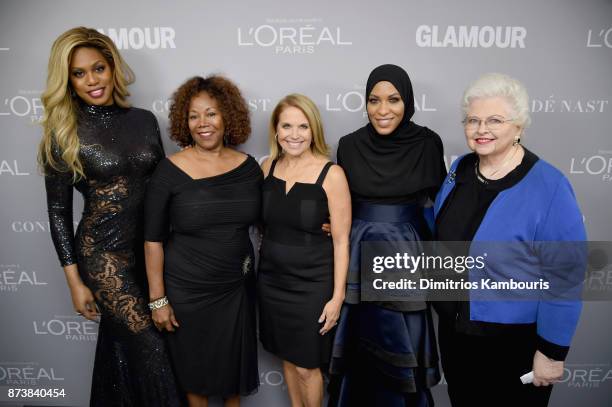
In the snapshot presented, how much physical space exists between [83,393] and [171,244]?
5.18ft

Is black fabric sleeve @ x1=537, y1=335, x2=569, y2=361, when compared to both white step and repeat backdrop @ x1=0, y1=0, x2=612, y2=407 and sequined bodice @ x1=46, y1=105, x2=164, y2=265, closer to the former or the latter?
white step and repeat backdrop @ x1=0, y1=0, x2=612, y2=407

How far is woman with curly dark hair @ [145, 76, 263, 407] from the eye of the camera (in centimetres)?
185

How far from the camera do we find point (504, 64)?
2.21 metres

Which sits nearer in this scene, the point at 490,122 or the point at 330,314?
the point at 490,122

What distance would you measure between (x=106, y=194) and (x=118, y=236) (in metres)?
0.20

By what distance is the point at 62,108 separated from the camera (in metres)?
1.81

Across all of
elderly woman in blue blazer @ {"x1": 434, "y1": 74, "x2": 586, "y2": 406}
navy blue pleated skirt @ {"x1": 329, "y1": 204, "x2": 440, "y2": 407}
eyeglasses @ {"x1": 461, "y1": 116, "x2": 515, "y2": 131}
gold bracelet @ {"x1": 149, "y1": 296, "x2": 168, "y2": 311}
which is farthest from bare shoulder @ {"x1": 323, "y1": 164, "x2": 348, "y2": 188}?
gold bracelet @ {"x1": 149, "y1": 296, "x2": 168, "y2": 311}

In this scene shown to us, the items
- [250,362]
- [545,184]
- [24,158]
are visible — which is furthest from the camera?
[24,158]

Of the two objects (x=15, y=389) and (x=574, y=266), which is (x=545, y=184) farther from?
(x=15, y=389)

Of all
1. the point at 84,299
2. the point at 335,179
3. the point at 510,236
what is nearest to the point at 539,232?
the point at 510,236

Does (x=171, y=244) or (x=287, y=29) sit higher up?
(x=287, y=29)

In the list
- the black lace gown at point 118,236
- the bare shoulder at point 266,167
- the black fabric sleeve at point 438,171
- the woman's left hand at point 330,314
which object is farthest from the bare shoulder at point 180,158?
the black fabric sleeve at point 438,171

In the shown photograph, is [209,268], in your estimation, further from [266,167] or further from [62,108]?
[62,108]

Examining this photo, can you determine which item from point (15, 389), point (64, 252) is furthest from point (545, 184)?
point (15, 389)
